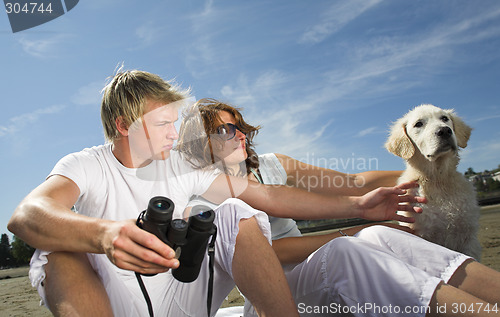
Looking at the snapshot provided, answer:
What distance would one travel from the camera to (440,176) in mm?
3451

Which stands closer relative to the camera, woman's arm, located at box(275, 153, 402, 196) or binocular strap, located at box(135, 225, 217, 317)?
binocular strap, located at box(135, 225, 217, 317)

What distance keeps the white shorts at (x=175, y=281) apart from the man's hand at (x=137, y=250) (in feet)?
1.60

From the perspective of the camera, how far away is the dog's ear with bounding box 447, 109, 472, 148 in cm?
354

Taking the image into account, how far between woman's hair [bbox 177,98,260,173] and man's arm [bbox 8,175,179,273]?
52.2 inches

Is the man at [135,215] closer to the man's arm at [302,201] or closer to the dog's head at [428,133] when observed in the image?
the man's arm at [302,201]

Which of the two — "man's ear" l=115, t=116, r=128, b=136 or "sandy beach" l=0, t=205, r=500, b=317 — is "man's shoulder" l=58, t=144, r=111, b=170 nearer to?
"man's ear" l=115, t=116, r=128, b=136

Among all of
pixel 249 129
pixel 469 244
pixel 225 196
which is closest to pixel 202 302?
pixel 225 196

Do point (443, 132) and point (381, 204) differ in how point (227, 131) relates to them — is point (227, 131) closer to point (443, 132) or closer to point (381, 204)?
point (381, 204)

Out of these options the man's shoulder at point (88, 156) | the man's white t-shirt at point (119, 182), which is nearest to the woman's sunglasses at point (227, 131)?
the man's white t-shirt at point (119, 182)

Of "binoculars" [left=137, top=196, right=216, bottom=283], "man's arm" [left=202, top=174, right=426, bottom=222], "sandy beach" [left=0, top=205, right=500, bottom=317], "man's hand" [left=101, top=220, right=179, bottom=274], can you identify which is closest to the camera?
"man's hand" [left=101, top=220, right=179, bottom=274]

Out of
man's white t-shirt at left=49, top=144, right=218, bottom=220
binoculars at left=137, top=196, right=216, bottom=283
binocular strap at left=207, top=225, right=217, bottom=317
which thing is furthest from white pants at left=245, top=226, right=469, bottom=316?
man's white t-shirt at left=49, top=144, right=218, bottom=220

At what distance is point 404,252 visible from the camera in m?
2.04

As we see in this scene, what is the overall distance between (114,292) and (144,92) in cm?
137

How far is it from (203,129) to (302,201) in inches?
44.6
